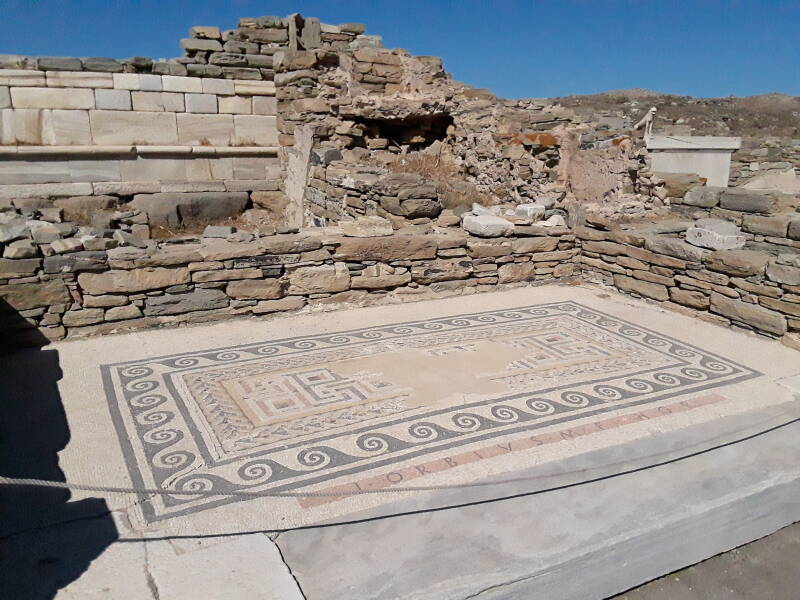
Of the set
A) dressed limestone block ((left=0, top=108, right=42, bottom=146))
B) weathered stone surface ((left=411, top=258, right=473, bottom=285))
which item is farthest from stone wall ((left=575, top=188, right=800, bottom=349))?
dressed limestone block ((left=0, top=108, right=42, bottom=146))

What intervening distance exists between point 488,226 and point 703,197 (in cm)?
271

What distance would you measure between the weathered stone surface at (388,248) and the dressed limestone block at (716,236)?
7.91 feet

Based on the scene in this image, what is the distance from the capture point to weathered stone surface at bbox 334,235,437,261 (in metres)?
5.25

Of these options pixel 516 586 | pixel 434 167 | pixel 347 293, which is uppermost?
pixel 434 167

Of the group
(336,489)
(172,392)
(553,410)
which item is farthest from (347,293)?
(336,489)

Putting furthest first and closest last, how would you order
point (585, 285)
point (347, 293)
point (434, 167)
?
point (434, 167) < point (585, 285) < point (347, 293)

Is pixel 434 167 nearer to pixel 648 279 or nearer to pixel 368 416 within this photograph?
pixel 648 279

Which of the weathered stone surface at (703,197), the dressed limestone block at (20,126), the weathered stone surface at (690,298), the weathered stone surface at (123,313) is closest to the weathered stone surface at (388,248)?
the weathered stone surface at (123,313)

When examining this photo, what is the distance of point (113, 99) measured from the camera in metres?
9.11

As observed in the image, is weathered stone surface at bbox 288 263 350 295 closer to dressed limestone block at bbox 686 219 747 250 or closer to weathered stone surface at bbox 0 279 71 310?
weathered stone surface at bbox 0 279 71 310

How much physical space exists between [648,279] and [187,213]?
697 centimetres

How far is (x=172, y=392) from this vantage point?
3578mm

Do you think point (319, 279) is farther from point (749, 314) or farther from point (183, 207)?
point (183, 207)

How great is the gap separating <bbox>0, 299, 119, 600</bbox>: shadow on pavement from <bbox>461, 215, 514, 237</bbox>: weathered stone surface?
153 inches
